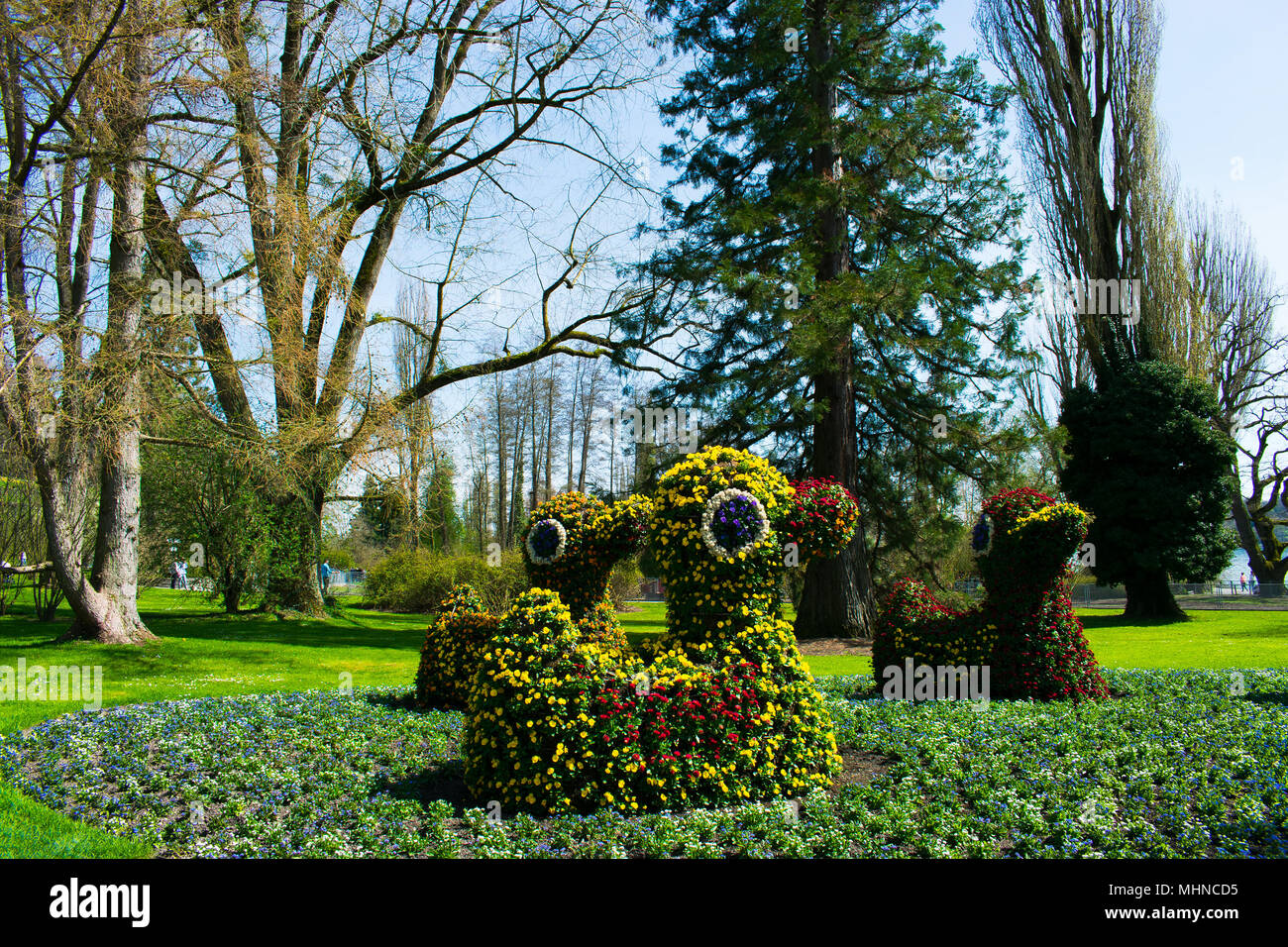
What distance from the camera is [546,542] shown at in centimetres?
714

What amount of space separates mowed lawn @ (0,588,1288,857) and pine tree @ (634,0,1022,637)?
15.4ft

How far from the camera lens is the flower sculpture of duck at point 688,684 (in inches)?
185

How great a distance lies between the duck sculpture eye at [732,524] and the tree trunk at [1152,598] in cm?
2186

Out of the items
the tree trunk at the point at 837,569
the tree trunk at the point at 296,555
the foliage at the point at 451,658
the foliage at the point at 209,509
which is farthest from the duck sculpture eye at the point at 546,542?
the tree trunk at the point at 296,555

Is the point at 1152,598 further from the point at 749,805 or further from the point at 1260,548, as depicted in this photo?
the point at 749,805

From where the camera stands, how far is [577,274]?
1819 cm

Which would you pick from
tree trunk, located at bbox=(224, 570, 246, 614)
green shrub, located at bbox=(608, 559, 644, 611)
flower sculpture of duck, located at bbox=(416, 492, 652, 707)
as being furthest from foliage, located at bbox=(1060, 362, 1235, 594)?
tree trunk, located at bbox=(224, 570, 246, 614)

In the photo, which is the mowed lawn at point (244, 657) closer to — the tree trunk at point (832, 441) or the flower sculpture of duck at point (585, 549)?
the tree trunk at point (832, 441)

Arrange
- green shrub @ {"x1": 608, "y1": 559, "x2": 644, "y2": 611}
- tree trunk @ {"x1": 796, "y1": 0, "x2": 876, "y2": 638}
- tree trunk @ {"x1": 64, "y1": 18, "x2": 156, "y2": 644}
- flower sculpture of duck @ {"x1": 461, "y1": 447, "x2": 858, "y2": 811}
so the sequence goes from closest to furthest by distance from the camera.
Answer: flower sculpture of duck @ {"x1": 461, "y1": 447, "x2": 858, "y2": 811}, tree trunk @ {"x1": 64, "y1": 18, "x2": 156, "y2": 644}, tree trunk @ {"x1": 796, "y1": 0, "x2": 876, "y2": 638}, green shrub @ {"x1": 608, "y1": 559, "x2": 644, "y2": 611}

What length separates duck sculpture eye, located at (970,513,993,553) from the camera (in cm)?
827

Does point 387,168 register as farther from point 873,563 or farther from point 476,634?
point 873,563

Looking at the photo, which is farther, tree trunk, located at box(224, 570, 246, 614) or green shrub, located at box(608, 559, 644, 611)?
green shrub, located at box(608, 559, 644, 611)

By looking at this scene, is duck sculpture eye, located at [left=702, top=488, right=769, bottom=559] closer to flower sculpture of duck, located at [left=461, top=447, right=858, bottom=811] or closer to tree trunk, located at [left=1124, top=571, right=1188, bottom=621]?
flower sculpture of duck, located at [left=461, top=447, right=858, bottom=811]
